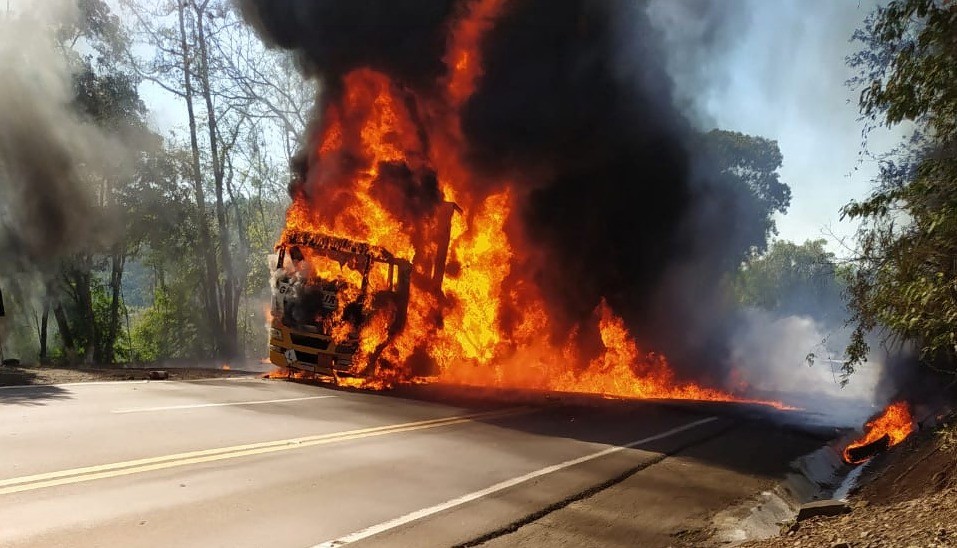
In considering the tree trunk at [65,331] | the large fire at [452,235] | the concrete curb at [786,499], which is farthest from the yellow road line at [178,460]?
the tree trunk at [65,331]

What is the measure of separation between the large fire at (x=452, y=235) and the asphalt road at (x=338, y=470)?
205 inches

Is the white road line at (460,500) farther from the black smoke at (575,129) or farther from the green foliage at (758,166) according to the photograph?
the green foliage at (758,166)

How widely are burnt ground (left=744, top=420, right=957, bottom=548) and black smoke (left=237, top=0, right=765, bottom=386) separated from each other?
13653 millimetres

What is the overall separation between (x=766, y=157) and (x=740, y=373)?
21.7m

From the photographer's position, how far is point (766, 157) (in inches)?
1768

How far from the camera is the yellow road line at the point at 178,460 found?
5433 millimetres

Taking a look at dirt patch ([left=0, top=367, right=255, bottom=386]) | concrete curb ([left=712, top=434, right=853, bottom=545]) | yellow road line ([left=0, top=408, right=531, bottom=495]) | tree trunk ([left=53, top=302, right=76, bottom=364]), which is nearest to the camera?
yellow road line ([left=0, top=408, right=531, bottom=495])

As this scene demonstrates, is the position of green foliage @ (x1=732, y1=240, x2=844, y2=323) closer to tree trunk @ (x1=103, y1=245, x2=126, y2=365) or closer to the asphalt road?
tree trunk @ (x1=103, y1=245, x2=126, y2=365)

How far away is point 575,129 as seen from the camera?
21062 mm

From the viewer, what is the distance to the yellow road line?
543 centimetres

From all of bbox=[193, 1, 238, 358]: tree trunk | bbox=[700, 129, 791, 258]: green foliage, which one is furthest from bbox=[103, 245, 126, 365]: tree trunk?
bbox=[700, 129, 791, 258]: green foliage

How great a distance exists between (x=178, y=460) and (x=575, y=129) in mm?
17052

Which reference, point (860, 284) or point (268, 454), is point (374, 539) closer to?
point (268, 454)

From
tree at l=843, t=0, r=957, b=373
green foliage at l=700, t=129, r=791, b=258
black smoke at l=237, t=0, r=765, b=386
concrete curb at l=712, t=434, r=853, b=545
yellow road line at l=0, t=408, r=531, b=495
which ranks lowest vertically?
concrete curb at l=712, t=434, r=853, b=545
